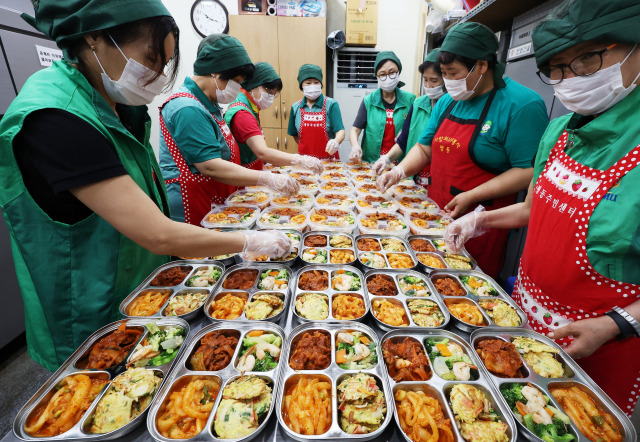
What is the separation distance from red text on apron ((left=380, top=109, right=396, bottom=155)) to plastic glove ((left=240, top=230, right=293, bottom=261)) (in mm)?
3794

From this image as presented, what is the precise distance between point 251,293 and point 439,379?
1.07 metres

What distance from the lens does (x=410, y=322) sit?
5.19 feet

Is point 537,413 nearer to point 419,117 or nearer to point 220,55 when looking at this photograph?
point 220,55

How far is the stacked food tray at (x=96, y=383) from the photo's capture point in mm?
1036

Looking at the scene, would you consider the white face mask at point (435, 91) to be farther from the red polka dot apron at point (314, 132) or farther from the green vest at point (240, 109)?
the green vest at point (240, 109)

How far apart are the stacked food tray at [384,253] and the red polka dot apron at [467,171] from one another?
0.91m

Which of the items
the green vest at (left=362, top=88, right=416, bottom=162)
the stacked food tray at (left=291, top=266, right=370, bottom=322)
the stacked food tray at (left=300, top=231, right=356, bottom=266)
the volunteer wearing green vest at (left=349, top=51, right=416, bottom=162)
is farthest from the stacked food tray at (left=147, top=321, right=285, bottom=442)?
the green vest at (left=362, top=88, right=416, bottom=162)

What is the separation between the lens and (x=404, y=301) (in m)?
1.72

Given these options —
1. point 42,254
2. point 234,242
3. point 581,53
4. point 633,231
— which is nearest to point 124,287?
point 42,254

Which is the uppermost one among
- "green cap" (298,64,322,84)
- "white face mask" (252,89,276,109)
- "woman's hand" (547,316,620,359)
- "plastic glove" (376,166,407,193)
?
"green cap" (298,64,322,84)

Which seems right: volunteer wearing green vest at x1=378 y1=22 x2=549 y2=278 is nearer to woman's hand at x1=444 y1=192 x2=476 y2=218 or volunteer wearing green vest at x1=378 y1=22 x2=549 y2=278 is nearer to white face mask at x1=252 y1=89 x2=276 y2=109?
woman's hand at x1=444 y1=192 x2=476 y2=218

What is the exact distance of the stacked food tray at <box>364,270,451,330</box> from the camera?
5.21ft

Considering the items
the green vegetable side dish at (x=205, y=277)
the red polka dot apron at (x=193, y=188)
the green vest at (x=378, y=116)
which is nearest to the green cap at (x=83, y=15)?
the green vegetable side dish at (x=205, y=277)

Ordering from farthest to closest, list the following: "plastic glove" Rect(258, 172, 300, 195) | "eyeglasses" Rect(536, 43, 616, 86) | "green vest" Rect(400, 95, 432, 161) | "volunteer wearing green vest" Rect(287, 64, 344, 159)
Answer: "volunteer wearing green vest" Rect(287, 64, 344, 159) < "green vest" Rect(400, 95, 432, 161) < "plastic glove" Rect(258, 172, 300, 195) < "eyeglasses" Rect(536, 43, 616, 86)
